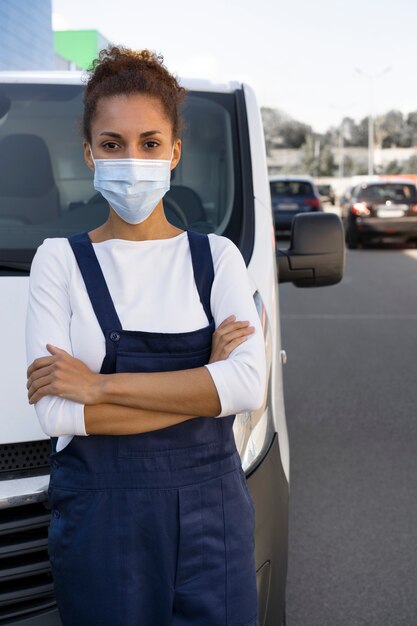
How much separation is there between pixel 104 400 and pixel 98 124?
620mm

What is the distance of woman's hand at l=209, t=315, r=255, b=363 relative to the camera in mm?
2025

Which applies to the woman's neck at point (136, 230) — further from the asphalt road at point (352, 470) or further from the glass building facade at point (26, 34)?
the glass building facade at point (26, 34)

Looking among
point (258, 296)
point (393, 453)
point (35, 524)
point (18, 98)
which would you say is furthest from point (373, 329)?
point (35, 524)

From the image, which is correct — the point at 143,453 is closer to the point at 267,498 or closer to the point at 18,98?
the point at 267,498

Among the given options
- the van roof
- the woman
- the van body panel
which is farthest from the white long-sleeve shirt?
the van roof

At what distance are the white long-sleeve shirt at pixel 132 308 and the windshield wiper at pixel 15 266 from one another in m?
0.98

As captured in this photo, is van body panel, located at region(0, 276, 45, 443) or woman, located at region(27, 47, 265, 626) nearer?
woman, located at region(27, 47, 265, 626)

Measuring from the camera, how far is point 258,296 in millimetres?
2906

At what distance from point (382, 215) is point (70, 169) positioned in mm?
17686

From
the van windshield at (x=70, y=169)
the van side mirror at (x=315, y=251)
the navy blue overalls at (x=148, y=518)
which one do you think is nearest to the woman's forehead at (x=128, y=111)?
the navy blue overalls at (x=148, y=518)

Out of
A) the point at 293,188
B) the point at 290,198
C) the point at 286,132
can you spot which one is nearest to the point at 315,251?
the point at 290,198

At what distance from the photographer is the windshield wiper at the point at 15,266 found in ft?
10.1

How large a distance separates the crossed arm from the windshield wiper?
1151mm

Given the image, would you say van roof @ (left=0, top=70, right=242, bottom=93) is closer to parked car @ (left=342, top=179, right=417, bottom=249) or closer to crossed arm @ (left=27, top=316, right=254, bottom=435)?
crossed arm @ (left=27, top=316, right=254, bottom=435)
